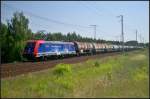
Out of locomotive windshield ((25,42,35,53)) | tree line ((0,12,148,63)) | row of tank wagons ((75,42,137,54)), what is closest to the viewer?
locomotive windshield ((25,42,35,53))

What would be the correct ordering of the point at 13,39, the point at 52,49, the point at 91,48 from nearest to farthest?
the point at 52,49, the point at 13,39, the point at 91,48

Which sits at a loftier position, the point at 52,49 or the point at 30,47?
the point at 30,47

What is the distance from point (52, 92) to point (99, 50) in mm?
62279

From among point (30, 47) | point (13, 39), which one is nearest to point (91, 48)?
point (13, 39)

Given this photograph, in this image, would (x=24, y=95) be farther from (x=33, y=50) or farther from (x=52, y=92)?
(x=33, y=50)

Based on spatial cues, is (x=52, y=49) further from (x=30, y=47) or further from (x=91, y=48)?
(x=91, y=48)

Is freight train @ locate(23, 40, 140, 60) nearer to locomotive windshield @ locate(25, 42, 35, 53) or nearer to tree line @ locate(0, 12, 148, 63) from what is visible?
locomotive windshield @ locate(25, 42, 35, 53)

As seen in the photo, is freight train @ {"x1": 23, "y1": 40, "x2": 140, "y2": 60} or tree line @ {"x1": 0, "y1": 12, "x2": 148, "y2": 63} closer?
freight train @ {"x1": 23, "y1": 40, "x2": 140, "y2": 60}

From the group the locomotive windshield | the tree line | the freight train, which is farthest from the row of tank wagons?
the locomotive windshield

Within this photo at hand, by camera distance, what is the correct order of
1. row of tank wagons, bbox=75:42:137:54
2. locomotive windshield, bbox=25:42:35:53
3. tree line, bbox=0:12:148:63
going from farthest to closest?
row of tank wagons, bbox=75:42:137:54, tree line, bbox=0:12:148:63, locomotive windshield, bbox=25:42:35:53

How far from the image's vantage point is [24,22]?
58.4 metres

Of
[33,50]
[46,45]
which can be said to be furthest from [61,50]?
[33,50]

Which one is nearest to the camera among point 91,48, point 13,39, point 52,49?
point 52,49

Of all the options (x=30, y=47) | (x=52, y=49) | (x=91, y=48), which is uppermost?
(x=30, y=47)
